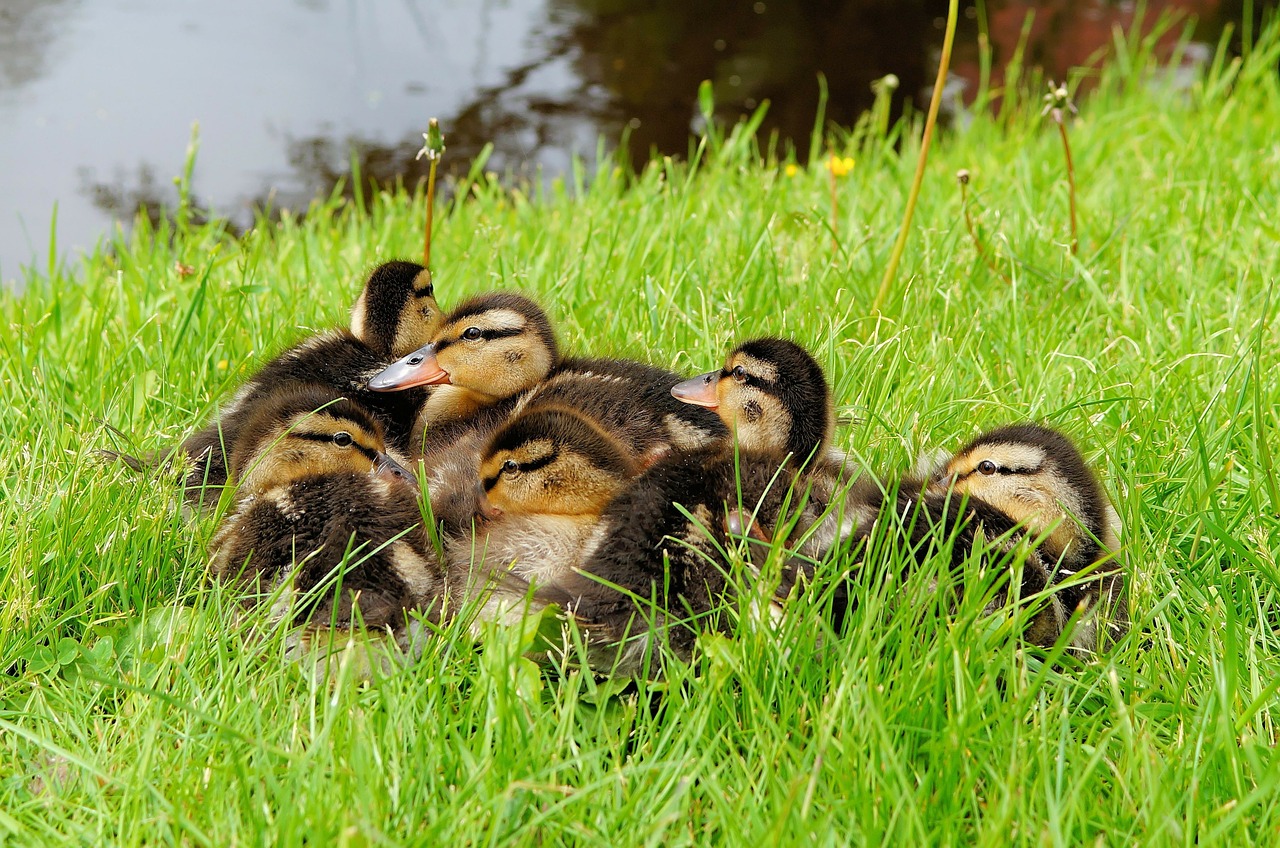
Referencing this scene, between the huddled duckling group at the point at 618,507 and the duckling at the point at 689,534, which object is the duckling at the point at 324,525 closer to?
the huddled duckling group at the point at 618,507

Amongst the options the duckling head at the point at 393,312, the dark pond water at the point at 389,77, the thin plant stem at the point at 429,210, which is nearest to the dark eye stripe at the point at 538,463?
the duckling head at the point at 393,312

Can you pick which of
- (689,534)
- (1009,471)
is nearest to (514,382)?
(689,534)

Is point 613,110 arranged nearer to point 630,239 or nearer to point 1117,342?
point 630,239

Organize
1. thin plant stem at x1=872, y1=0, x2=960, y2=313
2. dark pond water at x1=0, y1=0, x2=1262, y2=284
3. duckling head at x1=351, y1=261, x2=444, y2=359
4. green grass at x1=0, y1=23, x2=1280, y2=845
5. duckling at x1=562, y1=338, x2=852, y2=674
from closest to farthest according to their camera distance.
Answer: green grass at x1=0, y1=23, x2=1280, y2=845 < duckling at x1=562, y1=338, x2=852, y2=674 < duckling head at x1=351, y1=261, x2=444, y2=359 < thin plant stem at x1=872, y1=0, x2=960, y2=313 < dark pond water at x1=0, y1=0, x2=1262, y2=284

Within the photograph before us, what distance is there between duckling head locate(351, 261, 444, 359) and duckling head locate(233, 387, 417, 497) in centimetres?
50

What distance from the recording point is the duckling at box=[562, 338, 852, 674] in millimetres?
2455

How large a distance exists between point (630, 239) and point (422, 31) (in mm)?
5341

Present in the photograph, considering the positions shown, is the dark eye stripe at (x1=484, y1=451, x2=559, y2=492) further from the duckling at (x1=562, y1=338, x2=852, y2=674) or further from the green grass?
the green grass

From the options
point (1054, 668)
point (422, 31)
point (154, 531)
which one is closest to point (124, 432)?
point (154, 531)

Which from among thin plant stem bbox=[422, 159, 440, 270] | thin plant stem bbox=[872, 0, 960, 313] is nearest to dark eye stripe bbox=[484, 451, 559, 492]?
thin plant stem bbox=[422, 159, 440, 270]

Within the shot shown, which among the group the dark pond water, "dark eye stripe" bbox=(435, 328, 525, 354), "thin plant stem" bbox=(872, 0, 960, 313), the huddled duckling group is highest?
"thin plant stem" bbox=(872, 0, 960, 313)

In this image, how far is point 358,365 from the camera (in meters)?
3.27

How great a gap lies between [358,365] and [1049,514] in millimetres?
1803

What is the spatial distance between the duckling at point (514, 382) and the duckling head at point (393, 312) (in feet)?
0.39
